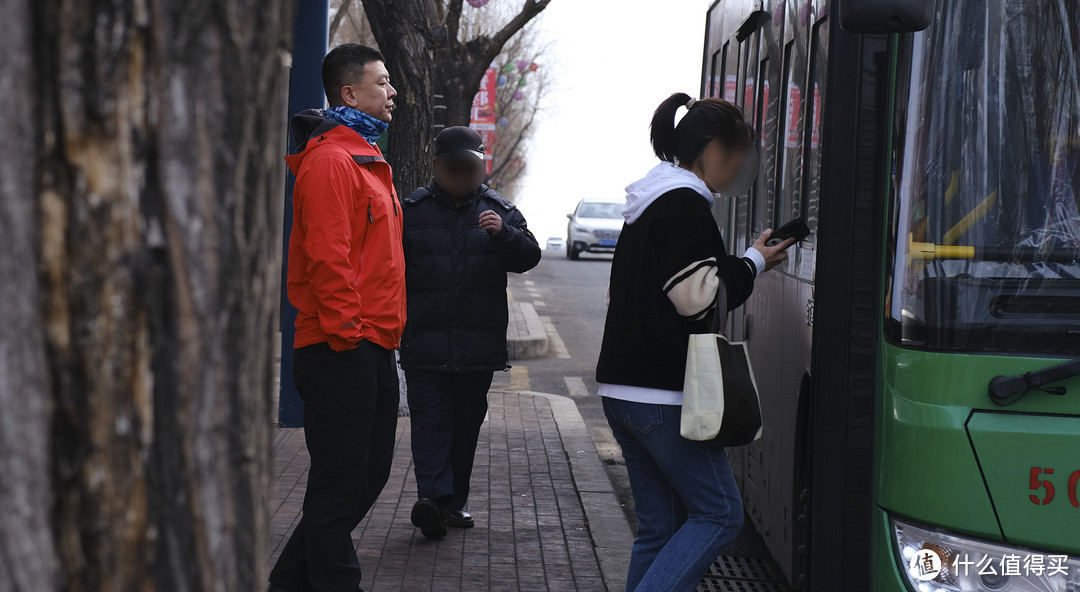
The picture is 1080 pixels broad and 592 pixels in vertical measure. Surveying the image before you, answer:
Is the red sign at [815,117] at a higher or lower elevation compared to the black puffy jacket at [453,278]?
higher

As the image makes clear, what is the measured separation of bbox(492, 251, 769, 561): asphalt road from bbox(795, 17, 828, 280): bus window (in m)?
2.05

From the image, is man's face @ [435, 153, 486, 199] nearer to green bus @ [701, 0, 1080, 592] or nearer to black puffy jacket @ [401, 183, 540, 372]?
black puffy jacket @ [401, 183, 540, 372]

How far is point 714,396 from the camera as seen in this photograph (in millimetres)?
3236

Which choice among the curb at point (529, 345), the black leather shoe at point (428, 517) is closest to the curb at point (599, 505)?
the black leather shoe at point (428, 517)

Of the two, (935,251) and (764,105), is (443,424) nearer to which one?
(764,105)

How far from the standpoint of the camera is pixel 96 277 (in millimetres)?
1425

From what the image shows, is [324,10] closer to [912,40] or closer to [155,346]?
[912,40]

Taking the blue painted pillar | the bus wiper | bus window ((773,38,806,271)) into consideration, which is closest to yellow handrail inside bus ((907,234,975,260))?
the bus wiper

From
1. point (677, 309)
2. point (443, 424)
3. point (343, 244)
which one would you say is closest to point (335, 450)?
point (343, 244)

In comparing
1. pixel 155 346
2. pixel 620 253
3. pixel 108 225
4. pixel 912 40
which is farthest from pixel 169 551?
pixel 912 40

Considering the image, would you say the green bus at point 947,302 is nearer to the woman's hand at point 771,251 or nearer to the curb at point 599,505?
the woman's hand at point 771,251

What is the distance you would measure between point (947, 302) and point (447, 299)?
9.21 ft

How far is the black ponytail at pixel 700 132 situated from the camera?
3.45 metres

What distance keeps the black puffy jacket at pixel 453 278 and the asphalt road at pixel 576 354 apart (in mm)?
1435
